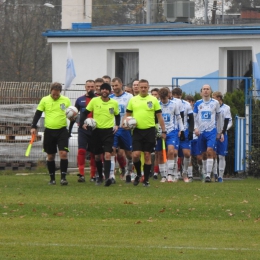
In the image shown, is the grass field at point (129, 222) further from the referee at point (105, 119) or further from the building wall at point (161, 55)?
the building wall at point (161, 55)

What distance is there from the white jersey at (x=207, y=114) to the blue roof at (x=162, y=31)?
8506mm

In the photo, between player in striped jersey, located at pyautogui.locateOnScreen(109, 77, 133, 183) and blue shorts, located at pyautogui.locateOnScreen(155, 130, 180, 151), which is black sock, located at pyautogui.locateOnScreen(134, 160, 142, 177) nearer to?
player in striped jersey, located at pyautogui.locateOnScreen(109, 77, 133, 183)

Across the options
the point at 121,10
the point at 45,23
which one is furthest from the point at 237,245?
the point at 121,10

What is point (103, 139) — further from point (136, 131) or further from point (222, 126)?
point (222, 126)

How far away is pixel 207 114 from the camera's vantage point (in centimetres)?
2064

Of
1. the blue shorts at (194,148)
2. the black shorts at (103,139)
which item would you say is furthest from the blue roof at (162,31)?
the black shorts at (103,139)

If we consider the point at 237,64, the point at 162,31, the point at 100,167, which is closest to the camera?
the point at 100,167

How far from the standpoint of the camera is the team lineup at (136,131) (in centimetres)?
1866

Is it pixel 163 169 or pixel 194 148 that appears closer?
pixel 163 169

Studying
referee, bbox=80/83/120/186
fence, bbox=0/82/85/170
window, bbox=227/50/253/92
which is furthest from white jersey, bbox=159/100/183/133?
window, bbox=227/50/253/92

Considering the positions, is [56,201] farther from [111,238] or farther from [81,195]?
[111,238]

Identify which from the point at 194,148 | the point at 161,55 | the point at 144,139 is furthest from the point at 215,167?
the point at 161,55

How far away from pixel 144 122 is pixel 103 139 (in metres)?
0.88

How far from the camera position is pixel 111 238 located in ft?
39.7
